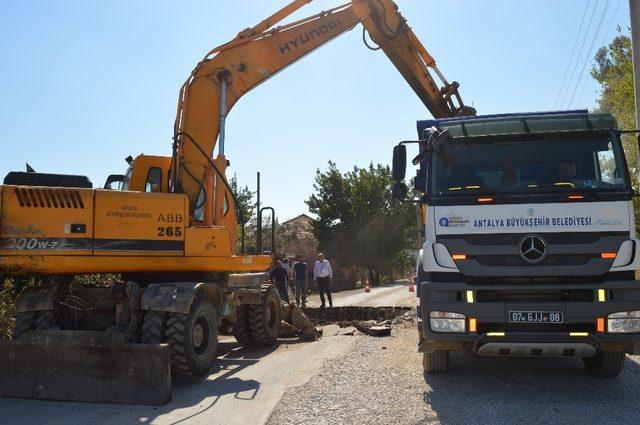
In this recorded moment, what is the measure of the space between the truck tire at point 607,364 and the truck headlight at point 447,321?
1.93 m

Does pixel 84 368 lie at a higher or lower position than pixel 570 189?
lower

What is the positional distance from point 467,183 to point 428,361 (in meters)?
2.27

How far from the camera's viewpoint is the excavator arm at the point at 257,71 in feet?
27.0

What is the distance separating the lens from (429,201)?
232 inches

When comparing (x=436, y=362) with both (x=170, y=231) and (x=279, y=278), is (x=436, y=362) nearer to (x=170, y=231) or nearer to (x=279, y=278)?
(x=170, y=231)

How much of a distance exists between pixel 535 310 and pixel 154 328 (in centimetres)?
447

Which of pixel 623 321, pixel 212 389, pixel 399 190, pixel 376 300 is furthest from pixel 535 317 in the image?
pixel 376 300

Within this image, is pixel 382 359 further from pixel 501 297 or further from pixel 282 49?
pixel 282 49

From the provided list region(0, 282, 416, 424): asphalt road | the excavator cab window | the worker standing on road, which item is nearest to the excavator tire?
region(0, 282, 416, 424): asphalt road

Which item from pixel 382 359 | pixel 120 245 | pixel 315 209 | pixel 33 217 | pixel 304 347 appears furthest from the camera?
pixel 315 209

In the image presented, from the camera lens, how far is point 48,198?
6.39 meters

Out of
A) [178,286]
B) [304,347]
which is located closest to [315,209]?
[304,347]

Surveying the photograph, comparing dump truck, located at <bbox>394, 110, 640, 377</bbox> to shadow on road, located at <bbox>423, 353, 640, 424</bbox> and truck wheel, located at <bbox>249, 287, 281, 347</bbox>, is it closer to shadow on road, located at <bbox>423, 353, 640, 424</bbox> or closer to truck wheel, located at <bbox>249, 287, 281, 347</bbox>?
shadow on road, located at <bbox>423, 353, 640, 424</bbox>

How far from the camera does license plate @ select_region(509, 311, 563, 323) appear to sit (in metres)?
5.31
